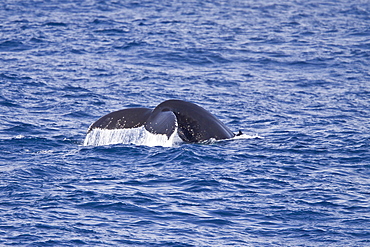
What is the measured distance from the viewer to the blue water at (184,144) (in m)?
10.6

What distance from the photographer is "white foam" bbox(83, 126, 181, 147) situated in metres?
13.8

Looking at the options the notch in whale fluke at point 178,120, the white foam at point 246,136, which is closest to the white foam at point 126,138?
the notch in whale fluke at point 178,120

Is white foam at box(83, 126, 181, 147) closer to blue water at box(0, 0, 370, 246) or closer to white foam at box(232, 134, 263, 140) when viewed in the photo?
blue water at box(0, 0, 370, 246)

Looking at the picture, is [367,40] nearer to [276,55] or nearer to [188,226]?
[276,55]

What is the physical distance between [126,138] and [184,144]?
A: 1231 millimetres

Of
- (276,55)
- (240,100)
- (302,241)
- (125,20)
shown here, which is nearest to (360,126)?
(240,100)

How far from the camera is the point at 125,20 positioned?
35656mm

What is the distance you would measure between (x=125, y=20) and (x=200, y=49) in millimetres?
8107

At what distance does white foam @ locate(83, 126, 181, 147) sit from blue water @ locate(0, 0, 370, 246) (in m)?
0.18

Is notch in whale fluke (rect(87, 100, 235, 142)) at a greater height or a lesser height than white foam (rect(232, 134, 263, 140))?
greater

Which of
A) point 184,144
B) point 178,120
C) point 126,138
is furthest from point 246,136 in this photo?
→ point 126,138

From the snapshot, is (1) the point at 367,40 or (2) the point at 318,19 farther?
(2) the point at 318,19

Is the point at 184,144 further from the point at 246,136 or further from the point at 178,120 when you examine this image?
the point at 246,136

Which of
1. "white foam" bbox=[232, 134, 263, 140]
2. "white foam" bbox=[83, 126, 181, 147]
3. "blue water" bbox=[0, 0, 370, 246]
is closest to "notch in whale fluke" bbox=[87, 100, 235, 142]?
"white foam" bbox=[83, 126, 181, 147]
